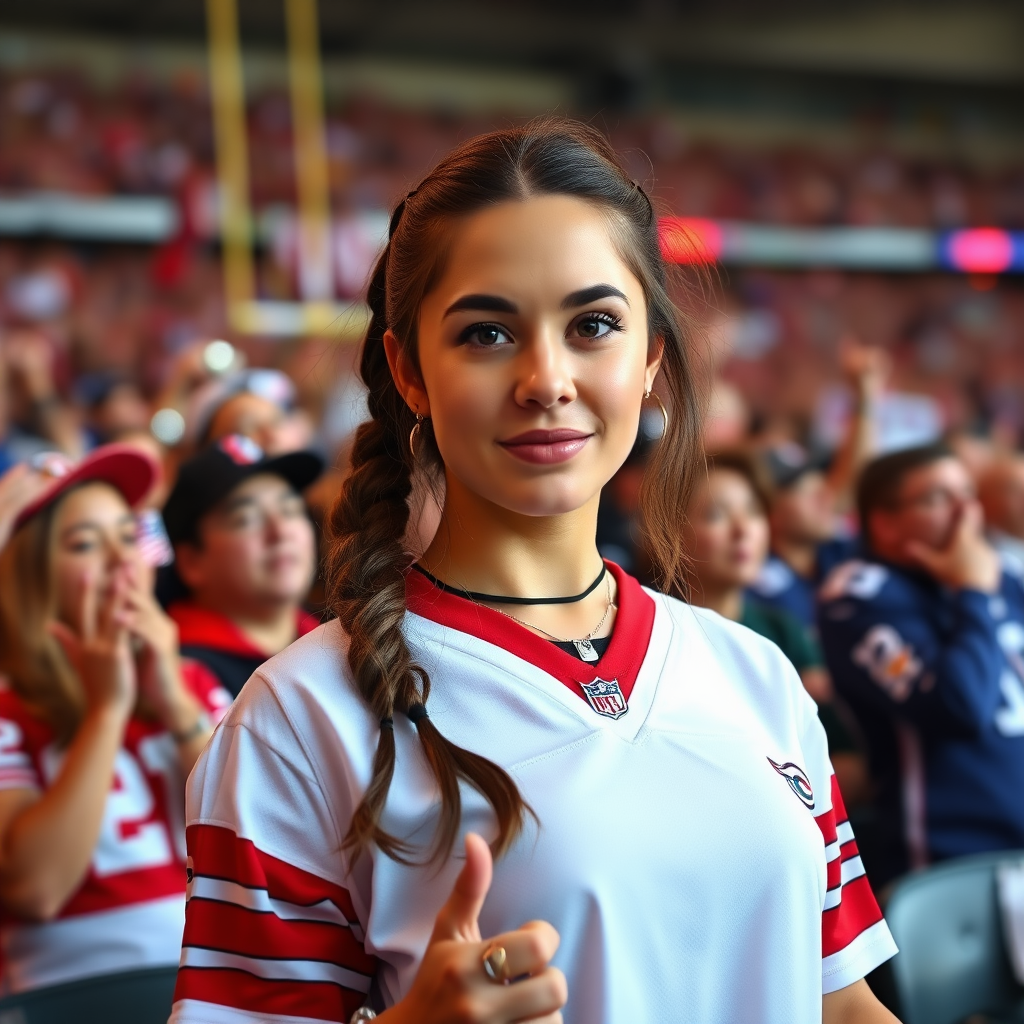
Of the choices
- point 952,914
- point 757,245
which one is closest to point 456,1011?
point 952,914

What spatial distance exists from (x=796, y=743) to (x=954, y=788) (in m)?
1.46

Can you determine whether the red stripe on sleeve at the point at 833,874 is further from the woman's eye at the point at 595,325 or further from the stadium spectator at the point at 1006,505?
the stadium spectator at the point at 1006,505

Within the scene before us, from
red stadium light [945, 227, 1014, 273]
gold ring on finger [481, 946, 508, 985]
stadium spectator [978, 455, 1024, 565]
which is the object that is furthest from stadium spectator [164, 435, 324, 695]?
red stadium light [945, 227, 1014, 273]

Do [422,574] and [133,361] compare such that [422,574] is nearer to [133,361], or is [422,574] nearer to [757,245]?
[133,361]

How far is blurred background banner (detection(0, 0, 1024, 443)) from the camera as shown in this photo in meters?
7.35

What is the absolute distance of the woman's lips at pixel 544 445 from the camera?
93 centimetres

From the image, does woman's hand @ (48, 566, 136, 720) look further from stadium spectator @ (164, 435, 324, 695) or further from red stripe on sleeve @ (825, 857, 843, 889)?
red stripe on sleeve @ (825, 857, 843, 889)

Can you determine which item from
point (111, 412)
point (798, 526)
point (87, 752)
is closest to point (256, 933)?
point (87, 752)

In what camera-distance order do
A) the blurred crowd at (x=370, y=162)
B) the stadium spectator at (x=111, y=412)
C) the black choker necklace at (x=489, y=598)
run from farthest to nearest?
the blurred crowd at (x=370, y=162) < the stadium spectator at (x=111, y=412) < the black choker necklace at (x=489, y=598)

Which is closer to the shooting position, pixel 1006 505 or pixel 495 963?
Answer: pixel 495 963

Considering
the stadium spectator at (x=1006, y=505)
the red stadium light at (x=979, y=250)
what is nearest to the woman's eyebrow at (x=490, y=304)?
the stadium spectator at (x=1006, y=505)

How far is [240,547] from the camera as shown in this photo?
2141 mm

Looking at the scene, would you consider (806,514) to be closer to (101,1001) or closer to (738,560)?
(738,560)

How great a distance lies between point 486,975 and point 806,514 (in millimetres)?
3038
